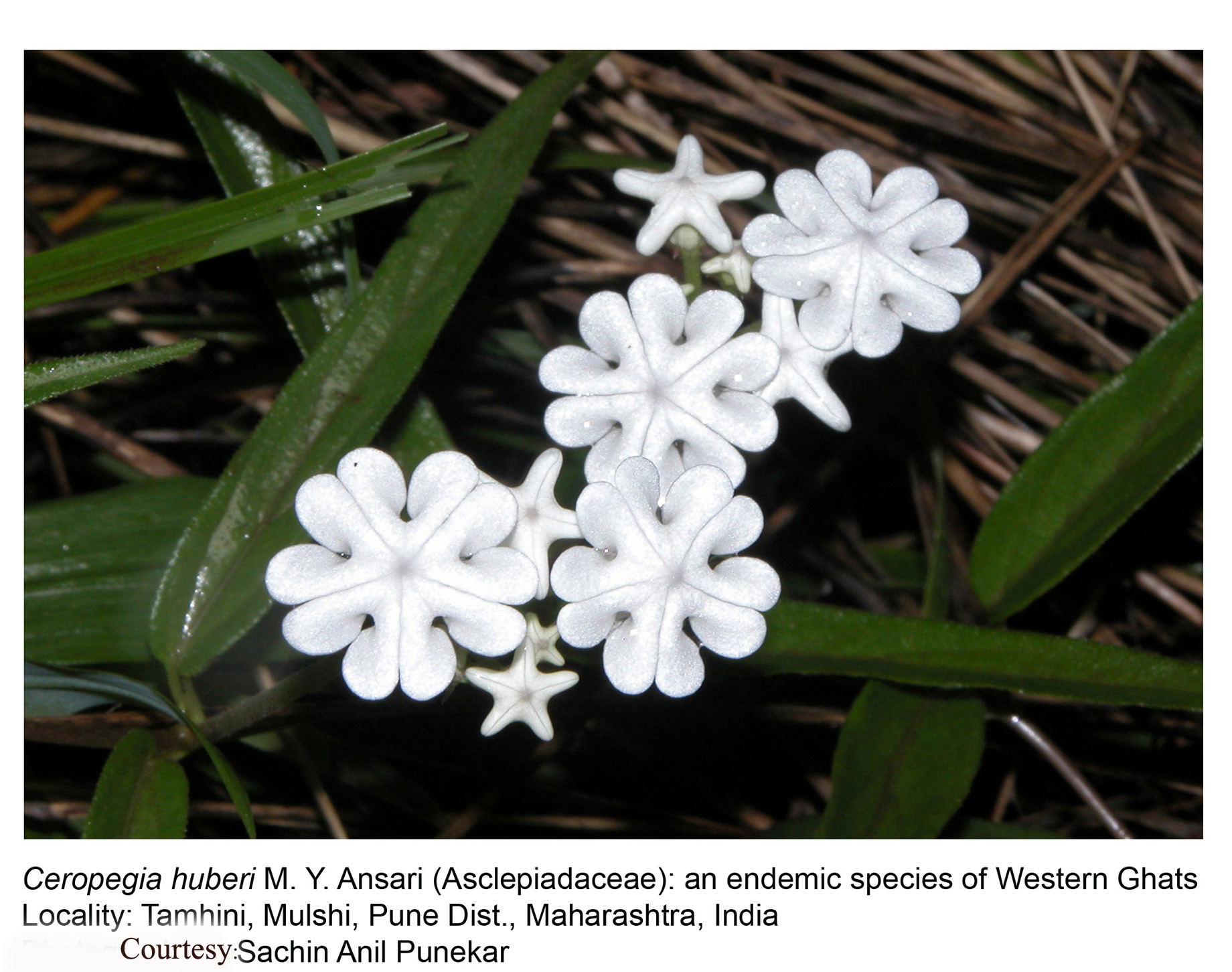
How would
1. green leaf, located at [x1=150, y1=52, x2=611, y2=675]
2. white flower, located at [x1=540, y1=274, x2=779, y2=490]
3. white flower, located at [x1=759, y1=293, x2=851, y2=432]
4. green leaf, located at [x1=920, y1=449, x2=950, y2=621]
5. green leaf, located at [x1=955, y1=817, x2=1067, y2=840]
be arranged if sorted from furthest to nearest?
green leaf, located at [x1=955, y1=817, x2=1067, y2=840] → green leaf, located at [x1=920, y1=449, x2=950, y2=621] → green leaf, located at [x1=150, y1=52, x2=611, y2=675] → white flower, located at [x1=759, y1=293, x2=851, y2=432] → white flower, located at [x1=540, y1=274, x2=779, y2=490]

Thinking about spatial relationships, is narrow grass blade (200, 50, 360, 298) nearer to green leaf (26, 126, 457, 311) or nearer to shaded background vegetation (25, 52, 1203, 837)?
green leaf (26, 126, 457, 311)

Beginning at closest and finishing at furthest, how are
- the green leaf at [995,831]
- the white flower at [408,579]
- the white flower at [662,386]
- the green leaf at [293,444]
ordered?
1. the white flower at [408,579]
2. the white flower at [662,386]
3. the green leaf at [293,444]
4. the green leaf at [995,831]

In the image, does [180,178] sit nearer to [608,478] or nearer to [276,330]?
[276,330]

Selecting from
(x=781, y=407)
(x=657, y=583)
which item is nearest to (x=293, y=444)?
(x=657, y=583)

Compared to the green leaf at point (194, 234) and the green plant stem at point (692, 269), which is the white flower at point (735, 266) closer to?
the green plant stem at point (692, 269)

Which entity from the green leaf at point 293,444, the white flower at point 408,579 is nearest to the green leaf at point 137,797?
the green leaf at point 293,444

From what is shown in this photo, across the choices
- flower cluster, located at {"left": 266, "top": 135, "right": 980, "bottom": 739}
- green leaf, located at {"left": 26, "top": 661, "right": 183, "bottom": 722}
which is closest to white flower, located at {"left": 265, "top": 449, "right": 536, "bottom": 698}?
flower cluster, located at {"left": 266, "top": 135, "right": 980, "bottom": 739}
